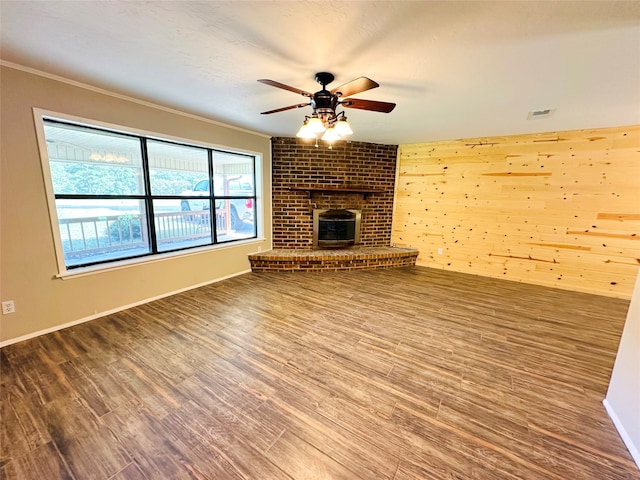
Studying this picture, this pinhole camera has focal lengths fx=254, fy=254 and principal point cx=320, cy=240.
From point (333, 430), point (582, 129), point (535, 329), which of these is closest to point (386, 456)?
point (333, 430)

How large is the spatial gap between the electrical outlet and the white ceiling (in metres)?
2.06

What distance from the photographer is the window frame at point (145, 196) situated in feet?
7.84

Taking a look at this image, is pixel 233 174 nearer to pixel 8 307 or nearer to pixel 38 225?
pixel 38 225

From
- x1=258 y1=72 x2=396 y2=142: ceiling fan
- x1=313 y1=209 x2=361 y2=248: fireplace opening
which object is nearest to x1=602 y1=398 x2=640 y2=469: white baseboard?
x1=258 y1=72 x2=396 y2=142: ceiling fan

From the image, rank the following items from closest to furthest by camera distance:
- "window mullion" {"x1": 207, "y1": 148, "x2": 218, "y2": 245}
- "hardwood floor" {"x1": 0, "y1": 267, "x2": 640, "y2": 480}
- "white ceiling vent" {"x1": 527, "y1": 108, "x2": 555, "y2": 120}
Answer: "hardwood floor" {"x1": 0, "y1": 267, "x2": 640, "y2": 480} → "white ceiling vent" {"x1": 527, "y1": 108, "x2": 555, "y2": 120} → "window mullion" {"x1": 207, "y1": 148, "x2": 218, "y2": 245}

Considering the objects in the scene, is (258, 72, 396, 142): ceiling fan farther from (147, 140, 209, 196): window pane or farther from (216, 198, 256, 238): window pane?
(216, 198, 256, 238): window pane

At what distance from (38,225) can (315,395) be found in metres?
2.93

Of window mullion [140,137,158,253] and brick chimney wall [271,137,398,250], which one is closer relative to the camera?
window mullion [140,137,158,253]

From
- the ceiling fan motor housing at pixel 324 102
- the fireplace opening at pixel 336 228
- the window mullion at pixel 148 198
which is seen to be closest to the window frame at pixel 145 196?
the window mullion at pixel 148 198

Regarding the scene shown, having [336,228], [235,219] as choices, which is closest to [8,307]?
[235,219]

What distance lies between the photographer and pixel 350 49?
1.74m

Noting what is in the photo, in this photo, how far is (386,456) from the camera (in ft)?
4.59

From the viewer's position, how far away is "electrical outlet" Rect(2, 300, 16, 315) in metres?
2.25

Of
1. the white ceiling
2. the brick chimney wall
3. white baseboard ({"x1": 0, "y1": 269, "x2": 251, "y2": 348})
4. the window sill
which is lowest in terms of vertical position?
white baseboard ({"x1": 0, "y1": 269, "x2": 251, "y2": 348})
